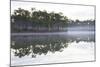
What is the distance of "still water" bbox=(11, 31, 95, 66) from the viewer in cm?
235

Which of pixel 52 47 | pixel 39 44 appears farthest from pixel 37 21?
pixel 52 47

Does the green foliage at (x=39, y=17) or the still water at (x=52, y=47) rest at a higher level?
the green foliage at (x=39, y=17)

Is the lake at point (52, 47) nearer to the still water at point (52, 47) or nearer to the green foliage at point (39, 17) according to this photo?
the still water at point (52, 47)

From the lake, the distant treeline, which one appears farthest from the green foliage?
the lake

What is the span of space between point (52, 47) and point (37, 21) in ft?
1.31

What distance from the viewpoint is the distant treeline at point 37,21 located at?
2339 millimetres

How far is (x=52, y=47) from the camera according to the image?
251 centimetres

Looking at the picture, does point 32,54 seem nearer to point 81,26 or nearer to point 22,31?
point 22,31

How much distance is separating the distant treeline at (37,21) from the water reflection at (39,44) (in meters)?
0.10

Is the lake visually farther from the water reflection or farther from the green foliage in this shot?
the green foliage

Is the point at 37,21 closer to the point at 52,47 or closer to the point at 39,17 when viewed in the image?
the point at 39,17

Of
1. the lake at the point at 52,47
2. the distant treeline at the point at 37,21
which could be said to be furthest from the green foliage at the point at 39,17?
the lake at the point at 52,47

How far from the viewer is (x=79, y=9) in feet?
8.64

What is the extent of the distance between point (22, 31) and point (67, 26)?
2.05 ft
